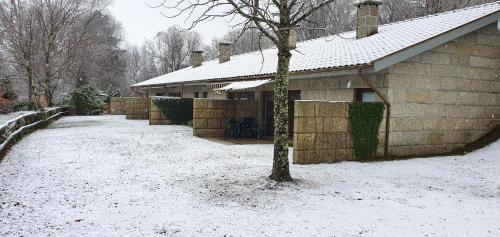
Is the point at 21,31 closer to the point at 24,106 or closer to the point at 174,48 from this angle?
the point at 24,106

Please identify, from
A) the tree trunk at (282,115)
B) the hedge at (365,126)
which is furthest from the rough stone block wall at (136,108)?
the tree trunk at (282,115)

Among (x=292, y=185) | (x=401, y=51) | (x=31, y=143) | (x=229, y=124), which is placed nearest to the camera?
(x=292, y=185)

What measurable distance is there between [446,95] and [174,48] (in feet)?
171

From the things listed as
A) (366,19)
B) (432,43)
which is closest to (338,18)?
A: (366,19)

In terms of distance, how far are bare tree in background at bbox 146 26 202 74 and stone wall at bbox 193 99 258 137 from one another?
44.3m

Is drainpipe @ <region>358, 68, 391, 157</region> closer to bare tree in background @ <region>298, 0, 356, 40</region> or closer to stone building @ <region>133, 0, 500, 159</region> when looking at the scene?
stone building @ <region>133, 0, 500, 159</region>

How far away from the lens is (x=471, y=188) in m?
7.30

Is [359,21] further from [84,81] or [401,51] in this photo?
[84,81]

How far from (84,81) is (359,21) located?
3570 centimetres

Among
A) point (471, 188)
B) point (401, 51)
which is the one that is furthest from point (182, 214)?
point (401, 51)

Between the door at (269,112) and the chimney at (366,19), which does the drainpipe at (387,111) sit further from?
the door at (269,112)

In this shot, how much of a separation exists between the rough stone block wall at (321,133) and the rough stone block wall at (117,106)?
86.8 feet

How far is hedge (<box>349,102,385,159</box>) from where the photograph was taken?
971 cm

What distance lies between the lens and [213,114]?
15.3 meters
